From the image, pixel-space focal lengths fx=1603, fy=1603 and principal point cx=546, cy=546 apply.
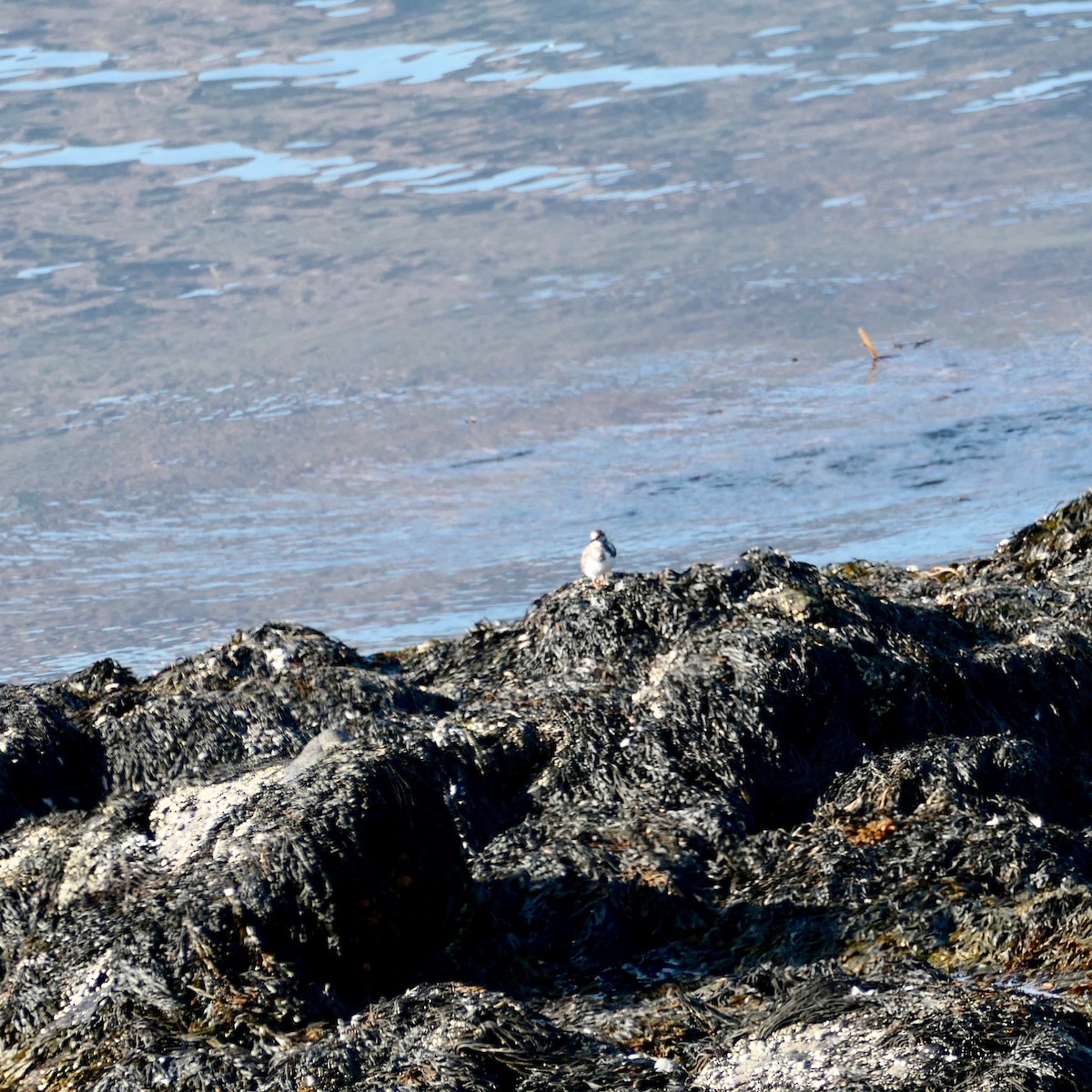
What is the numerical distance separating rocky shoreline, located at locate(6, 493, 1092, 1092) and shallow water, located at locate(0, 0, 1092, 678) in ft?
155

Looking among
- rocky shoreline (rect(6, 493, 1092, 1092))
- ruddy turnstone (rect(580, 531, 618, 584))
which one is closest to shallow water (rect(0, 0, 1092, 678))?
ruddy turnstone (rect(580, 531, 618, 584))

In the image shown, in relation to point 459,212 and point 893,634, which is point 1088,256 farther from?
point 893,634

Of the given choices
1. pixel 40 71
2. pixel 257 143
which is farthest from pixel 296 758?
pixel 40 71

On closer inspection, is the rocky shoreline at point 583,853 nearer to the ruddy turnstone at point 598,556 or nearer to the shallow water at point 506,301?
the ruddy turnstone at point 598,556

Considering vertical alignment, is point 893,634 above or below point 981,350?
above

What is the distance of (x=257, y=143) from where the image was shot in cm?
14512

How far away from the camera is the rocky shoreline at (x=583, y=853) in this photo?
14.3 feet

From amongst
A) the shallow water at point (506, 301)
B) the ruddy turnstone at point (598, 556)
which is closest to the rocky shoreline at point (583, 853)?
the ruddy turnstone at point (598, 556)

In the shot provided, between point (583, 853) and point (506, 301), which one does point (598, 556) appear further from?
point (506, 301)

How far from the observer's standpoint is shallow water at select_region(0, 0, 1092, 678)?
74.6 metres

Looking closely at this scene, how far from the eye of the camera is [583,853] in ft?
19.3

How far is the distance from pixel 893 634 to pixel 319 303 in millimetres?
110154

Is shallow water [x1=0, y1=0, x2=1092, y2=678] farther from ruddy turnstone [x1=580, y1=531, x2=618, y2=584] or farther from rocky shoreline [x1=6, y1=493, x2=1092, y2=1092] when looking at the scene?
rocky shoreline [x1=6, y1=493, x2=1092, y2=1092]

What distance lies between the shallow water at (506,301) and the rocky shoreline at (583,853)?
47.2 metres
